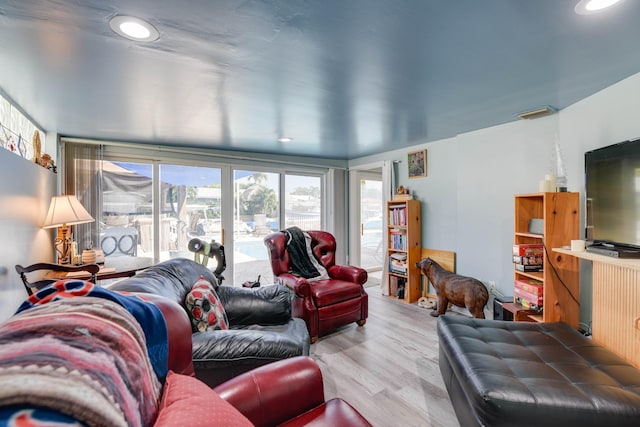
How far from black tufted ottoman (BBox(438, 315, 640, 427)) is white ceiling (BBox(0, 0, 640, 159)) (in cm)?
177

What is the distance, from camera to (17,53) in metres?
1.59

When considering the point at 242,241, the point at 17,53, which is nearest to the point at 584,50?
the point at 17,53

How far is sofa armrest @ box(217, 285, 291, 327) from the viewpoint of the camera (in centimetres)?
213

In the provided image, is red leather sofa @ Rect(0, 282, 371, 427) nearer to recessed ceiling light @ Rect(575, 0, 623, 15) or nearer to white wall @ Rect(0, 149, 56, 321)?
white wall @ Rect(0, 149, 56, 321)

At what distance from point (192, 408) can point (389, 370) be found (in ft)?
6.57

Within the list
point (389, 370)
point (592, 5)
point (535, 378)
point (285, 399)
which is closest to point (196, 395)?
point (285, 399)

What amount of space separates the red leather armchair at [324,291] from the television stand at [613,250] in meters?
1.98

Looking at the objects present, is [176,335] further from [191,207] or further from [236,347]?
[191,207]

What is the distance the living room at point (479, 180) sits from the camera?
6.77ft

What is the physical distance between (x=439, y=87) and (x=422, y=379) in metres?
2.23

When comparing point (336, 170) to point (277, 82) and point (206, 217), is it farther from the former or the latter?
point (277, 82)

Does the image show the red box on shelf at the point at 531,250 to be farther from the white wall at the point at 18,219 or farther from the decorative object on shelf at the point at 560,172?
the white wall at the point at 18,219

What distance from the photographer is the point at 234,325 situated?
2.13m

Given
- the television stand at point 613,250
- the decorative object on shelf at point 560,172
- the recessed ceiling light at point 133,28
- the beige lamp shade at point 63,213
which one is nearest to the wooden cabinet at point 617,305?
the television stand at point 613,250
